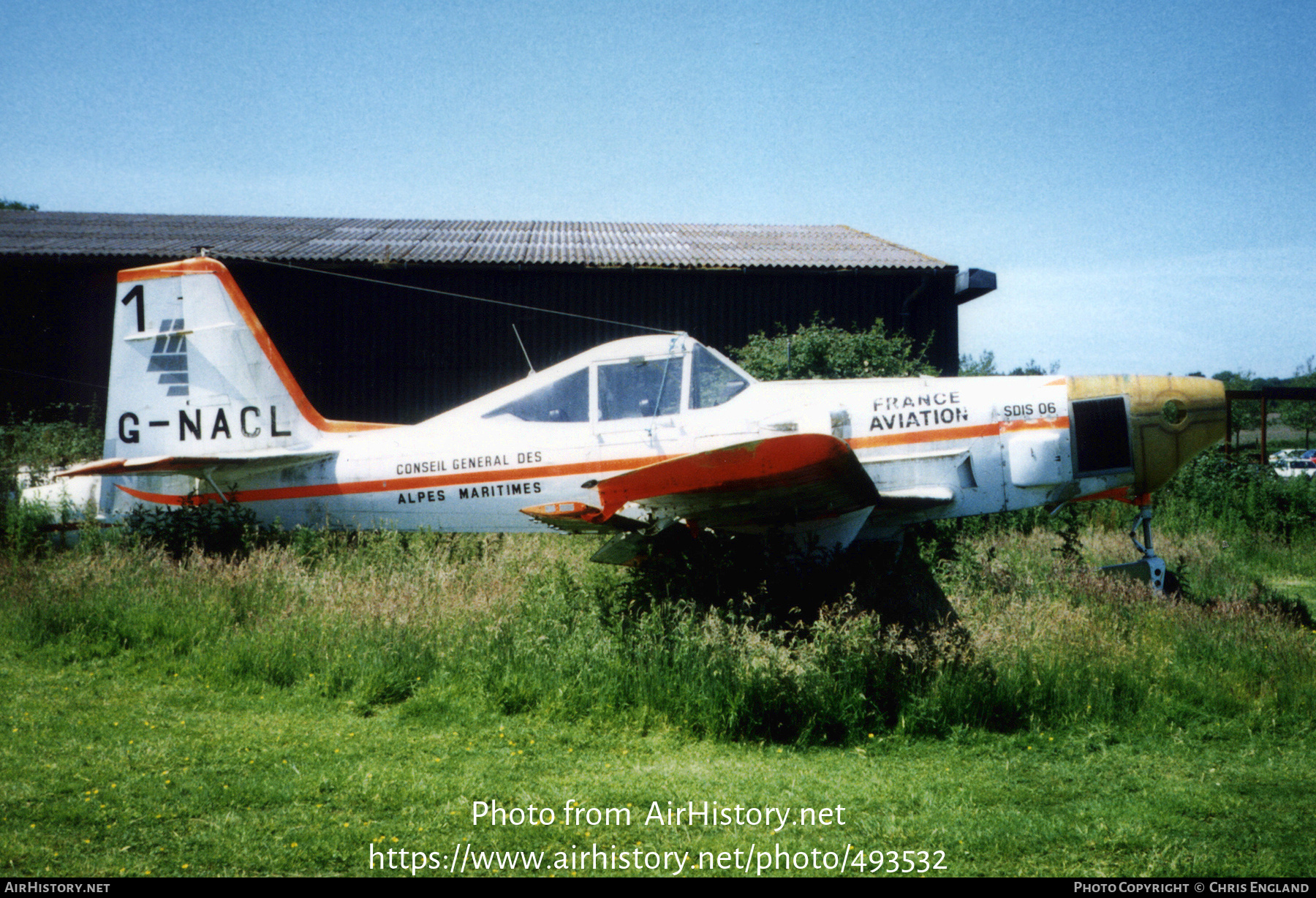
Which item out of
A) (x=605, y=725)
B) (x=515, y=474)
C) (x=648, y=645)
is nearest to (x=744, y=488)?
(x=648, y=645)

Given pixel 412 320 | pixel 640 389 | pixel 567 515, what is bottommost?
pixel 567 515

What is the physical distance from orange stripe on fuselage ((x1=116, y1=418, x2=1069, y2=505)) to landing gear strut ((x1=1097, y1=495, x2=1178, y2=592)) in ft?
4.78

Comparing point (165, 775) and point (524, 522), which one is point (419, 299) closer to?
point (524, 522)

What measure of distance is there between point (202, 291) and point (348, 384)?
737 centimetres

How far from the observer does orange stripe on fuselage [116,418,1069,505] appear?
6324 millimetres

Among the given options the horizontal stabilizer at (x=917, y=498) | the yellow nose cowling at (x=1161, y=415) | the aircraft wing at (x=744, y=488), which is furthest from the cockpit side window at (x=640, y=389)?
the yellow nose cowling at (x=1161, y=415)

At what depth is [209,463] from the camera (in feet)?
23.3

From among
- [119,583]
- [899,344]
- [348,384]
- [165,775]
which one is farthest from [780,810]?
[348,384]

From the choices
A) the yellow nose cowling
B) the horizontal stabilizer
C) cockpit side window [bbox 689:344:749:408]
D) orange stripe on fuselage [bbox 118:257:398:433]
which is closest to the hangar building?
orange stripe on fuselage [bbox 118:257:398:433]

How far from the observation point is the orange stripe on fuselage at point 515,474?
6.32 metres

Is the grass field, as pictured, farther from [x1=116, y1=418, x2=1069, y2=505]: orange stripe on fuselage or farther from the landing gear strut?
[x1=116, y1=418, x2=1069, y2=505]: orange stripe on fuselage

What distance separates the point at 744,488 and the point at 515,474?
2274 mm

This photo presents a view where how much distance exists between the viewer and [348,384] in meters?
14.8

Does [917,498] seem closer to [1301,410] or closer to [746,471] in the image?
[746,471]
